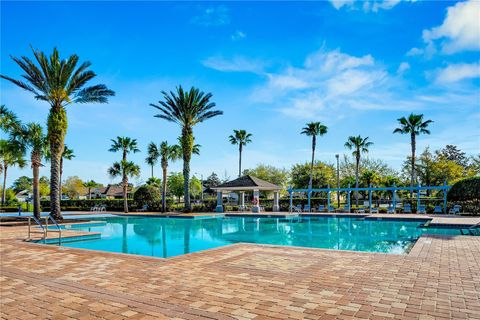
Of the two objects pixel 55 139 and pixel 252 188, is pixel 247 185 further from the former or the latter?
pixel 55 139

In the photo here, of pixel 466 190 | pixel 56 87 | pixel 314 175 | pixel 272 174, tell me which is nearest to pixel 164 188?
pixel 56 87

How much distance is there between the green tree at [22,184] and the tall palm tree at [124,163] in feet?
225

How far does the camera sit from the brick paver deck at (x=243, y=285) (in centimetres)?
423

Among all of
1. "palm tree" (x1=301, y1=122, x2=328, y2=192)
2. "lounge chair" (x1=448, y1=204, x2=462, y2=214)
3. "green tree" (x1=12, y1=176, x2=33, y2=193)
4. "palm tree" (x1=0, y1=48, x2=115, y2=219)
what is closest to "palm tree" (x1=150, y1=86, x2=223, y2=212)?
"palm tree" (x1=0, y1=48, x2=115, y2=219)

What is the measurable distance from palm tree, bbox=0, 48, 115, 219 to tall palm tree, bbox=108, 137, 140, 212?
12728 millimetres

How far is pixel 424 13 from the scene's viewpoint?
489 inches

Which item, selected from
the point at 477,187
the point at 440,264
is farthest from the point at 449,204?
the point at 440,264

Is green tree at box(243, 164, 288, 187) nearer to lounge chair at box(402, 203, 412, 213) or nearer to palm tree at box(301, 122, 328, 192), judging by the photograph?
palm tree at box(301, 122, 328, 192)

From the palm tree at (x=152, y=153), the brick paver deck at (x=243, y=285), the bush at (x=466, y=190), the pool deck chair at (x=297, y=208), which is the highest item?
the palm tree at (x=152, y=153)

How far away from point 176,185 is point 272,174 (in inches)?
670

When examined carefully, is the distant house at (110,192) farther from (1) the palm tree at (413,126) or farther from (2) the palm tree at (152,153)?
(1) the palm tree at (413,126)

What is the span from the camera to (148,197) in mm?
34719

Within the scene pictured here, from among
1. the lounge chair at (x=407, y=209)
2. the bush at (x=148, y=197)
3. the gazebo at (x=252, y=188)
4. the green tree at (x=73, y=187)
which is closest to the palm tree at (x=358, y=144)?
the lounge chair at (x=407, y=209)

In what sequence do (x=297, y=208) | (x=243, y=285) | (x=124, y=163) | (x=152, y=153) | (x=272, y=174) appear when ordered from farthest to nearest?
(x=272, y=174), (x=152, y=153), (x=124, y=163), (x=297, y=208), (x=243, y=285)
